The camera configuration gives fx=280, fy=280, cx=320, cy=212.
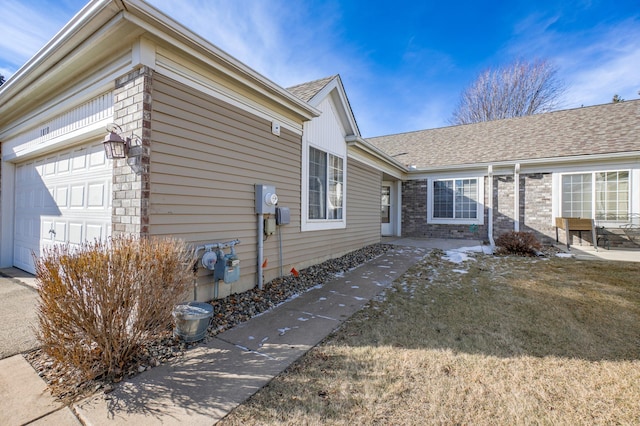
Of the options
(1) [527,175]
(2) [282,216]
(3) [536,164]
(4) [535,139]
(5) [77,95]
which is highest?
(4) [535,139]

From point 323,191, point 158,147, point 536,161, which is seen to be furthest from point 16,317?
point 536,161

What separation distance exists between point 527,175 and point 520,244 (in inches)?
152

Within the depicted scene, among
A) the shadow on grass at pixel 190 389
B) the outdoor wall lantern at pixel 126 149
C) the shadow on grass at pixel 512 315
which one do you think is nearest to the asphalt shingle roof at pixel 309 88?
the outdoor wall lantern at pixel 126 149

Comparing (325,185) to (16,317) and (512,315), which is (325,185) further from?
(16,317)

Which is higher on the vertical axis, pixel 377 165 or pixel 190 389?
pixel 377 165

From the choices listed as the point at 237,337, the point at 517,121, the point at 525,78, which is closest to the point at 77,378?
the point at 237,337

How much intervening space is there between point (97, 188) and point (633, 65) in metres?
18.5

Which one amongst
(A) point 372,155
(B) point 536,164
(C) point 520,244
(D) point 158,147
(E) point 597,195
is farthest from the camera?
(B) point 536,164

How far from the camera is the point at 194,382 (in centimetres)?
229

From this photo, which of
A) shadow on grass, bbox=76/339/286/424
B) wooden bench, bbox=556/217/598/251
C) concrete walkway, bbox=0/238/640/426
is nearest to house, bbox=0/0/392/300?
concrete walkway, bbox=0/238/640/426

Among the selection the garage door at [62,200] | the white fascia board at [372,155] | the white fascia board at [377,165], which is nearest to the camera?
the garage door at [62,200]

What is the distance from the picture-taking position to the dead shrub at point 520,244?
8.09 meters

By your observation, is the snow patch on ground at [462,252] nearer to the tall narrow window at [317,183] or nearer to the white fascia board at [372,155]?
the white fascia board at [372,155]

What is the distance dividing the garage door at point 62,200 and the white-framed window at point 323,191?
3.47 m
